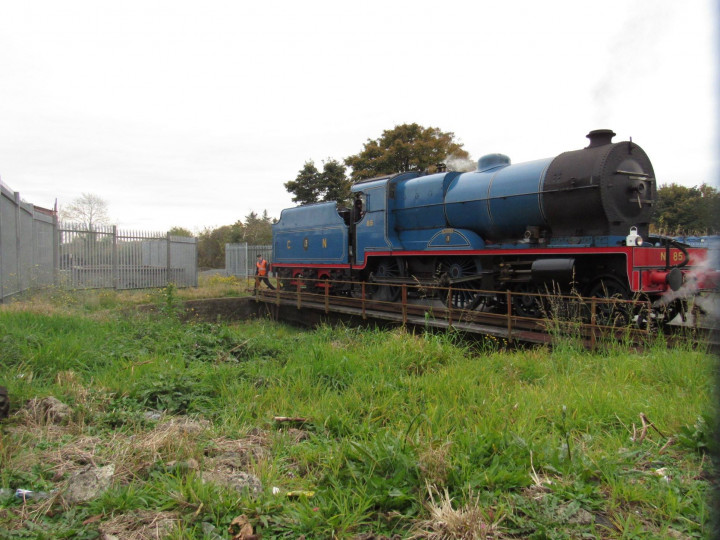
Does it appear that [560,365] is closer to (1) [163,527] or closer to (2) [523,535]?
(2) [523,535]

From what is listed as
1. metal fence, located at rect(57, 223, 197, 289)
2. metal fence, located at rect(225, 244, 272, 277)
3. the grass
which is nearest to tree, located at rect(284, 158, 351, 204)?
metal fence, located at rect(225, 244, 272, 277)

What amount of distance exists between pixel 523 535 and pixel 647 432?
5.14 feet

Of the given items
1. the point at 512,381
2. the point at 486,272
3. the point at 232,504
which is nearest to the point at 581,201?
the point at 486,272

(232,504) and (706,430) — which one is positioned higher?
(706,430)

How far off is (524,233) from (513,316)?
2.53m

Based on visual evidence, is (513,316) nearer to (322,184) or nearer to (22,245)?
(22,245)

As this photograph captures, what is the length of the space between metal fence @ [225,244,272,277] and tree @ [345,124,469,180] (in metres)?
7.95

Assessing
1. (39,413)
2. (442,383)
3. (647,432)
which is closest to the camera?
(647,432)

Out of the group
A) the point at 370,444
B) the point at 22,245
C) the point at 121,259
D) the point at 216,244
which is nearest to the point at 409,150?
the point at 121,259

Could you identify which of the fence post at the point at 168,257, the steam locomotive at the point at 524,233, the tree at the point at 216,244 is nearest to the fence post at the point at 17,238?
the fence post at the point at 168,257

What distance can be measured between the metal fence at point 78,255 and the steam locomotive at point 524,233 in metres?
7.57

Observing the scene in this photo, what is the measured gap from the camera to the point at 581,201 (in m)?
7.57

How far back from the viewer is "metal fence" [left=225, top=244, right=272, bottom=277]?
79.7 ft

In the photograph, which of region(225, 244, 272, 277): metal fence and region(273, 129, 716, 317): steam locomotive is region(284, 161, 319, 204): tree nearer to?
region(225, 244, 272, 277): metal fence
